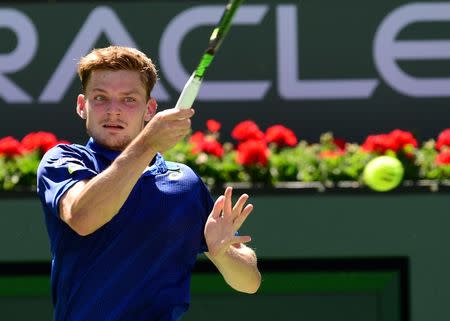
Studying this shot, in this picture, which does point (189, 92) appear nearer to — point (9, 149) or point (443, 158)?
point (443, 158)

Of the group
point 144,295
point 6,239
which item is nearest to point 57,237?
point 144,295

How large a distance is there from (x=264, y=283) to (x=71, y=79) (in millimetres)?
2531

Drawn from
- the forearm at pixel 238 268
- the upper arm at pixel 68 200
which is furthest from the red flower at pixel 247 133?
the upper arm at pixel 68 200

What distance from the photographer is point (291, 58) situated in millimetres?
8062

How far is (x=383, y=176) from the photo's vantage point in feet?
20.5

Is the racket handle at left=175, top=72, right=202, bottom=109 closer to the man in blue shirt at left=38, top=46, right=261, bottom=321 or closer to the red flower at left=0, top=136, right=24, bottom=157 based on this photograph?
the man in blue shirt at left=38, top=46, right=261, bottom=321

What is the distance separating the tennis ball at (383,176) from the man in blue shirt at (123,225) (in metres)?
2.78

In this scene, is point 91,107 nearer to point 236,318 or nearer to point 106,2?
point 236,318

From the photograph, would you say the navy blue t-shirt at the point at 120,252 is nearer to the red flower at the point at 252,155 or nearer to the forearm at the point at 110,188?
the forearm at the point at 110,188

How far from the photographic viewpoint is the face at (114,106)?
341cm

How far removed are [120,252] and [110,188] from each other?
0.38 meters

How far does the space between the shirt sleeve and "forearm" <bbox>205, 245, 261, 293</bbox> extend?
1.76ft

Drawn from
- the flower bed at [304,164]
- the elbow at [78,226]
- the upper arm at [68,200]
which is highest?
the flower bed at [304,164]

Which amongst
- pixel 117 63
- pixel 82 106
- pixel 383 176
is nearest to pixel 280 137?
pixel 383 176
